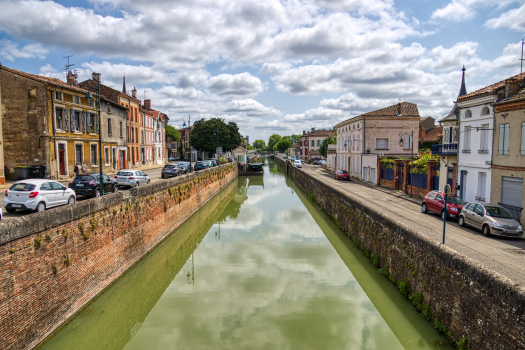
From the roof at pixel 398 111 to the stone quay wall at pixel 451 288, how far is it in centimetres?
2603

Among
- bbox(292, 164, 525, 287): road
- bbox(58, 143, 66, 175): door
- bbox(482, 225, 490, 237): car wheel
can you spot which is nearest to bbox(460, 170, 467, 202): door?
bbox(292, 164, 525, 287): road

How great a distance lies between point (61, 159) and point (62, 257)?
19032mm

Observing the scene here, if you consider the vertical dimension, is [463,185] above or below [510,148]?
below

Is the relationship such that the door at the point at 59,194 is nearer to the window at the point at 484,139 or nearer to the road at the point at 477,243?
the road at the point at 477,243

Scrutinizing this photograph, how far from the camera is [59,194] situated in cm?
1270

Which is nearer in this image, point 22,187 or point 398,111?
point 22,187

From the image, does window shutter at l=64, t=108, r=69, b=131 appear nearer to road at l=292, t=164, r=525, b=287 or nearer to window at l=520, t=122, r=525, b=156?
road at l=292, t=164, r=525, b=287

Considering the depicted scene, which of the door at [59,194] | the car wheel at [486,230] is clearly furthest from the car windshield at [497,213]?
the door at [59,194]

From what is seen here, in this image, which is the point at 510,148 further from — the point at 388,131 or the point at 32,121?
the point at 32,121

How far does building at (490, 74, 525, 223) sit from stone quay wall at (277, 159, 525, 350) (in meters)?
6.77

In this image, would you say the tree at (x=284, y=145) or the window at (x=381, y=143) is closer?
the window at (x=381, y=143)

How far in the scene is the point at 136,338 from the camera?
839 cm

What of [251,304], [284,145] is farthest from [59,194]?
[284,145]

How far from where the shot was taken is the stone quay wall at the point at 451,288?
18.7 ft
